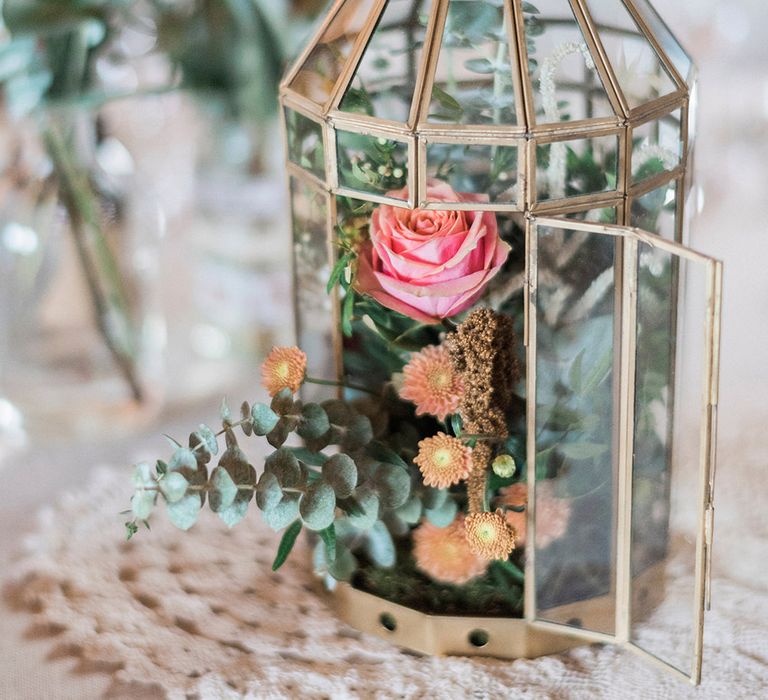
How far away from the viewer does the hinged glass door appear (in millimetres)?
539

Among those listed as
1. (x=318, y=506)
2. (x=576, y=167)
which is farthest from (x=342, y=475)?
(x=576, y=167)

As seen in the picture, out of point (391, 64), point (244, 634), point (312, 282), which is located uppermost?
point (391, 64)

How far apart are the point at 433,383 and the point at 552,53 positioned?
199 mm

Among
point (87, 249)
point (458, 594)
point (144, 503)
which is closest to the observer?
Answer: point (144, 503)

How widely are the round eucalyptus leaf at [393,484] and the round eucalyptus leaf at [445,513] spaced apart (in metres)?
0.03

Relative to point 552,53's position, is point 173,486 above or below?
Answer: below

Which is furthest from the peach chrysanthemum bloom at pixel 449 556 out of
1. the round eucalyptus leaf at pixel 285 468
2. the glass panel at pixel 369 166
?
the glass panel at pixel 369 166

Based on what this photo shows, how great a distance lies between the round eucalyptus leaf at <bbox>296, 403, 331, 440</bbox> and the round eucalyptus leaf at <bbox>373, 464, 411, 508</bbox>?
4 centimetres

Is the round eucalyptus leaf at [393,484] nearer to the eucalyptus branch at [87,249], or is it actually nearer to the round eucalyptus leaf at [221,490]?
the round eucalyptus leaf at [221,490]

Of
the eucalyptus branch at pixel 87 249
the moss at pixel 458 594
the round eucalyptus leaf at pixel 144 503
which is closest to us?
the round eucalyptus leaf at pixel 144 503

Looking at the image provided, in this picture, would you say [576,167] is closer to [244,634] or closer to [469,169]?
[469,169]

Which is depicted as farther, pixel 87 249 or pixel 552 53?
pixel 87 249

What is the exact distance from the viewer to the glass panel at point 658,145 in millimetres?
583

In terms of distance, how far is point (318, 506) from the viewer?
0.58 metres
